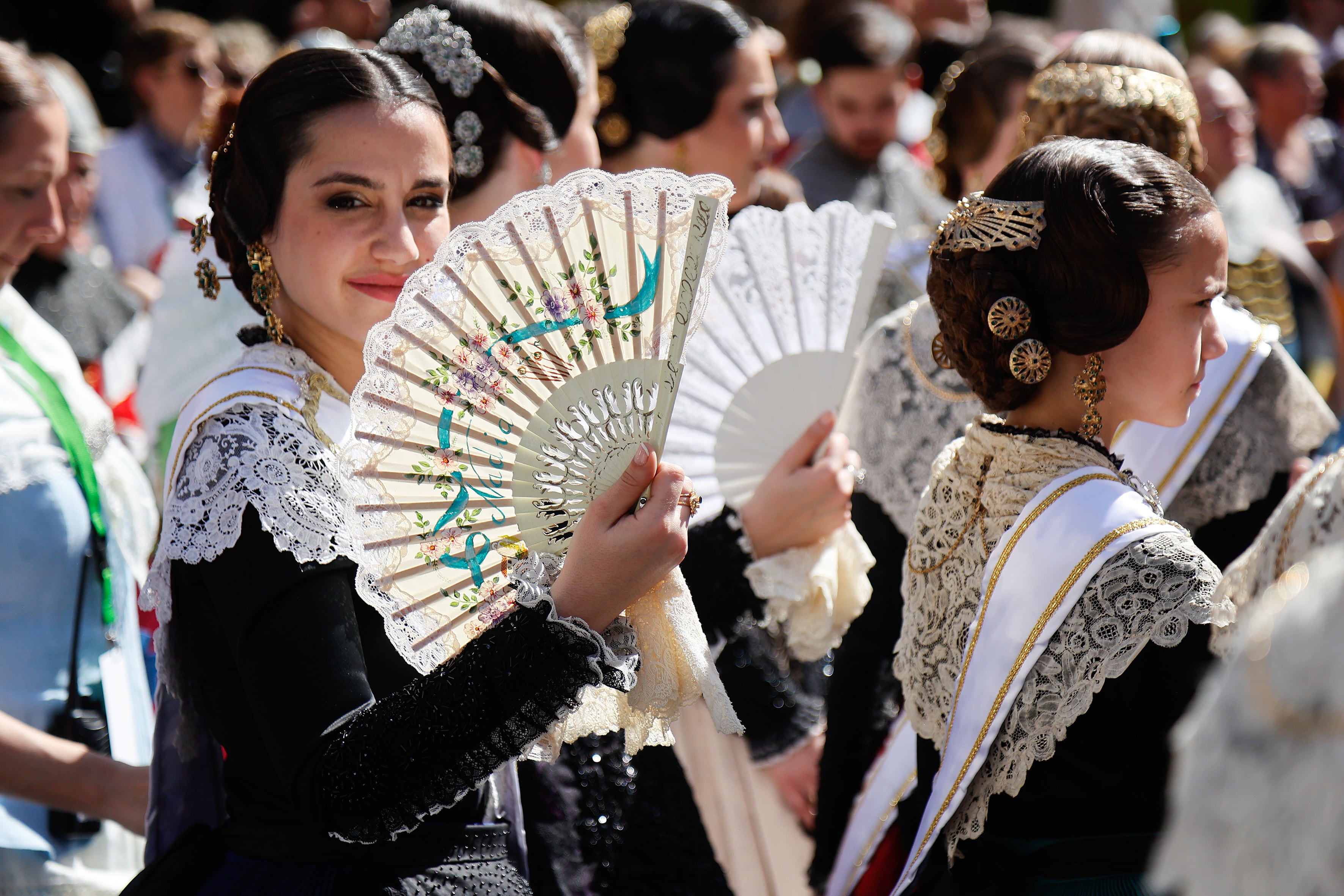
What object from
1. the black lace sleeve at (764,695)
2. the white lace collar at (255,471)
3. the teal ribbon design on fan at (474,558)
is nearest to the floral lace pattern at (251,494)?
the white lace collar at (255,471)

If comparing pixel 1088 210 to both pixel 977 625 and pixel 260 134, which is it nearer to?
pixel 977 625

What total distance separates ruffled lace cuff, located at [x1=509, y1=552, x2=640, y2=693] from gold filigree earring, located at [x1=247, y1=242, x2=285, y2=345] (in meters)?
0.57

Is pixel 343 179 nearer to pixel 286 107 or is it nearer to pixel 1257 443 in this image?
pixel 286 107

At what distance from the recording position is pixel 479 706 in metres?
1.40

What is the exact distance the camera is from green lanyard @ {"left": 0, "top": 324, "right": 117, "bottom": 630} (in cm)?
229

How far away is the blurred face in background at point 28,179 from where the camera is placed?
2.47 metres

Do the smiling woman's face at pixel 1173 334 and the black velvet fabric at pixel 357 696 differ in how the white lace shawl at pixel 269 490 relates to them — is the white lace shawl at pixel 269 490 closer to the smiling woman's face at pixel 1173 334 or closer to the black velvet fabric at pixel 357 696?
the black velvet fabric at pixel 357 696

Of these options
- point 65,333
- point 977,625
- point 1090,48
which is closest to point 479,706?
point 977,625

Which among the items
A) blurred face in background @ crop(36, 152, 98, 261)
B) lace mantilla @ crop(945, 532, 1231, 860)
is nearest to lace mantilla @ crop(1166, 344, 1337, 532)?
lace mantilla @ crop(945, 532, 1231, 860)

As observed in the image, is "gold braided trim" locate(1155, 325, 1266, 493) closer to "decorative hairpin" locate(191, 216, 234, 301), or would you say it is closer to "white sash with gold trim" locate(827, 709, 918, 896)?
"white sash with gold trim" locate(827, 709, 918, 896)

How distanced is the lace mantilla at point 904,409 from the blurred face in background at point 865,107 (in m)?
2.79

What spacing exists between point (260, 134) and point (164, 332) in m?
2.03

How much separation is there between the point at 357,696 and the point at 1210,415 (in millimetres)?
1571

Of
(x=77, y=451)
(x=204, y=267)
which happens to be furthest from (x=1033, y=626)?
(x=77, y=451)
